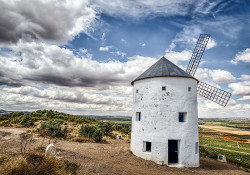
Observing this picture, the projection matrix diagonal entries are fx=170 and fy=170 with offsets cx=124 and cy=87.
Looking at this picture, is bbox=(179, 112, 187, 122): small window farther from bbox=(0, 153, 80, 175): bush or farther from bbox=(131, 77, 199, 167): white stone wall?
bbox=(0, 153, 80, 175): bush

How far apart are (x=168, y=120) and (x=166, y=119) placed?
0.17 m

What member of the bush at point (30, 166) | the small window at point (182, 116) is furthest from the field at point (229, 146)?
the bush at point (30, 166)

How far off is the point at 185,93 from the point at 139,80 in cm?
404

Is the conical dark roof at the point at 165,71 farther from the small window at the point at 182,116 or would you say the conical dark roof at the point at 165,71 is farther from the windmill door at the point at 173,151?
the windmill door at the point at 173,151

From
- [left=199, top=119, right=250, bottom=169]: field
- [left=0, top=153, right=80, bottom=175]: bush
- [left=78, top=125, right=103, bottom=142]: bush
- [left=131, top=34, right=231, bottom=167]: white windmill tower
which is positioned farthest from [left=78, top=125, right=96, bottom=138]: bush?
[left=0, top=153, right=80, bottom=175]: bush

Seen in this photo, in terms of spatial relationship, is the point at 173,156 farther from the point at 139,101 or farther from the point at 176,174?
the point at 139,101

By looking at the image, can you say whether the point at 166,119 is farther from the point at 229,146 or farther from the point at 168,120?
the point at 229,146

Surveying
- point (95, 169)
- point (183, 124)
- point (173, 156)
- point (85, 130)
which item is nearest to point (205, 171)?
point (173, 156)

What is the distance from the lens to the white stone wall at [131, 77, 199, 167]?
12.9 metres

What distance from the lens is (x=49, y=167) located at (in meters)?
6.82

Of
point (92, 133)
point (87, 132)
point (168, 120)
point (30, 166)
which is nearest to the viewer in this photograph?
point (30, 166)

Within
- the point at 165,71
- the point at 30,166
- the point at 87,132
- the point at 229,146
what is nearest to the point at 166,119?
the point at 165,71

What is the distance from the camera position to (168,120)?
13.1m

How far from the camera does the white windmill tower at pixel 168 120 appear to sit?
508 inches
